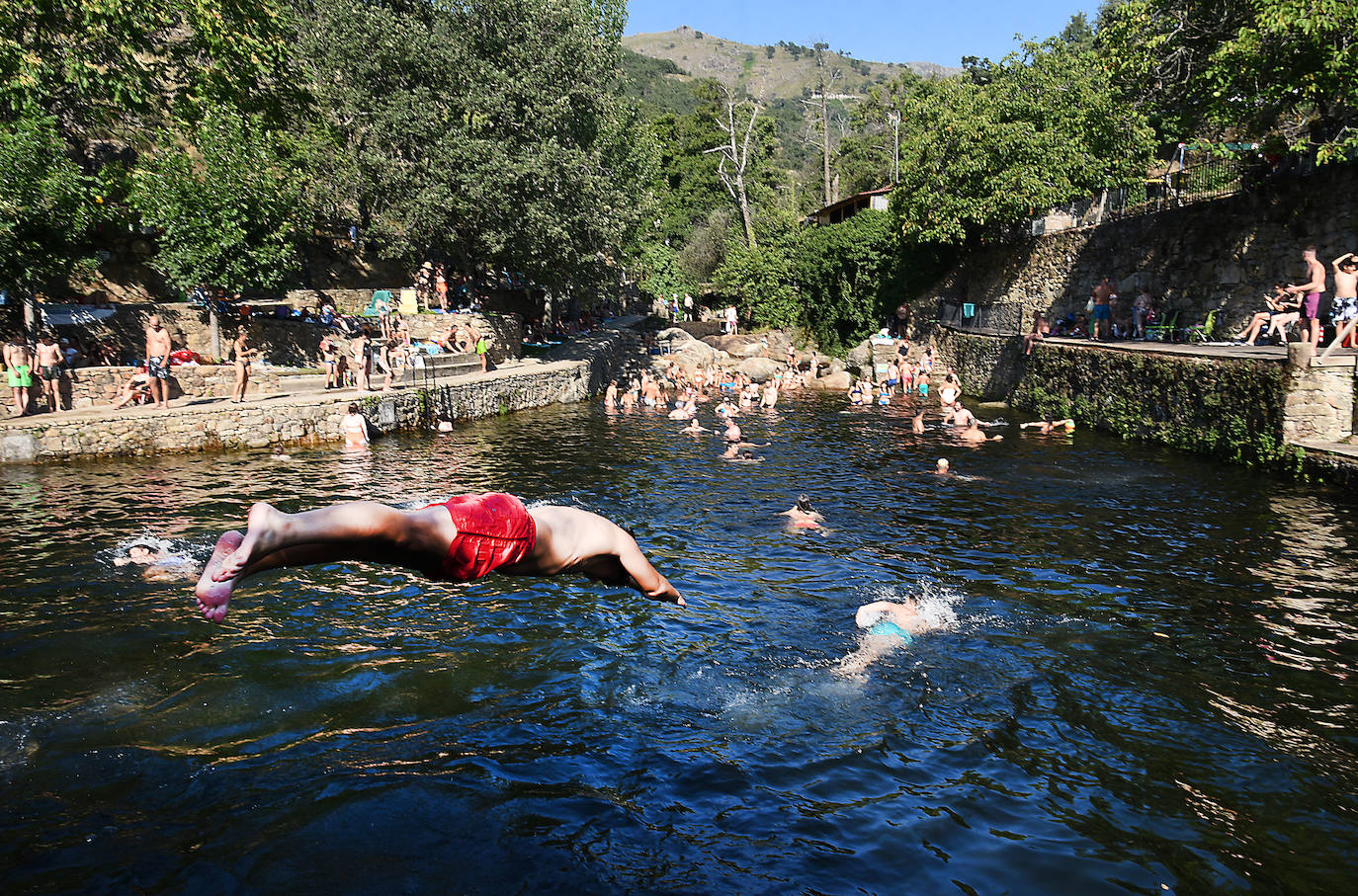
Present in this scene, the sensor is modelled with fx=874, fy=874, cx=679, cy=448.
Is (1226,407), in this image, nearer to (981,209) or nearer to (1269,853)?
(1269,853)

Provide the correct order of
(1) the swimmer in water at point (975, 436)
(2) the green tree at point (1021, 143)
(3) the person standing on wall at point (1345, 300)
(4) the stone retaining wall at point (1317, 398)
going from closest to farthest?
(4) the stone retaining wall at point (1317, 398) < (3) the person standing on wall at point (1345, 300) < (1) the swimmer in water at point (975, 436) < (2) the green tree at point (1021, 143)

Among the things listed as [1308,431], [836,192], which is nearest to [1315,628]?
[1308,431]

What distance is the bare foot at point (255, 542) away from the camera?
3658 mm

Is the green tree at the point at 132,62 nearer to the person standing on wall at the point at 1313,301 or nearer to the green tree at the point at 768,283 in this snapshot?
the green tree at the point at 768,283

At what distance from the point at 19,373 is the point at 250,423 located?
4.75 m

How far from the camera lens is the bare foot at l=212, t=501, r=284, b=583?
366 centimetres

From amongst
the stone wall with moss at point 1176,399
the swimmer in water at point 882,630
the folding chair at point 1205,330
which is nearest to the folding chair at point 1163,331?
the folding chair at point 1205,330

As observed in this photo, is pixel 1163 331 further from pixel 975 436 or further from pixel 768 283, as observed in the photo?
pixel 768 283

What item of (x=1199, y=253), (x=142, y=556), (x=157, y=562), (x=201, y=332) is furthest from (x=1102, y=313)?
(x=201, y=332)

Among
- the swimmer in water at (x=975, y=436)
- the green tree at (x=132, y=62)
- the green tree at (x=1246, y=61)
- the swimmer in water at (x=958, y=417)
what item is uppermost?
the green tree at (x=132, y=62)

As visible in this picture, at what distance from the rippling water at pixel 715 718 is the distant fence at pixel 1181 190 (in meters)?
11.5

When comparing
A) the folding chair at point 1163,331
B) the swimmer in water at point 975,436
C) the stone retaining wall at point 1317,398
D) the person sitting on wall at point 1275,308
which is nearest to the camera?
the stone retaining wall at point 1317,398

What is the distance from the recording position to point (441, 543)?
472cm

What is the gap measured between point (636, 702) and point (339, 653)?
319 cm
